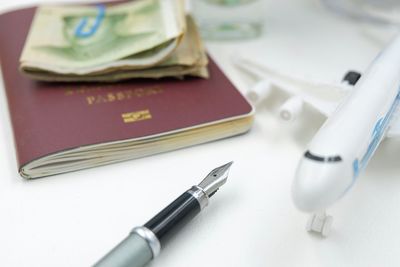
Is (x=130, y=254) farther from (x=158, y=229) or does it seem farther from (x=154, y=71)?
(x=154, y=71)

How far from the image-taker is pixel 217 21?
0.57m

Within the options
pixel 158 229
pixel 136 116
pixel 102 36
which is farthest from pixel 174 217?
pixel 102 36

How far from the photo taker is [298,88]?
450 millimetres

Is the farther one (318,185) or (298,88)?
(298,88)

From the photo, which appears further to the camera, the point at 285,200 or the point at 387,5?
the point at 387,5

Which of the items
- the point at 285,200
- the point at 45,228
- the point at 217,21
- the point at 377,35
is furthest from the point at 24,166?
the point at 377,35

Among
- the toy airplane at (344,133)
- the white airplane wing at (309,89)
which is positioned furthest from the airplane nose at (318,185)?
the white airplane wing at (309,89)

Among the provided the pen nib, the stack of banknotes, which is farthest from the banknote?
the pen nib

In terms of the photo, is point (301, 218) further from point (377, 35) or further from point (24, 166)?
point (377, 35)

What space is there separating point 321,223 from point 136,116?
0.17 metres

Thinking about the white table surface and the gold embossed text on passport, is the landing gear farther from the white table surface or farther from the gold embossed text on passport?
the gold embossed text on passport

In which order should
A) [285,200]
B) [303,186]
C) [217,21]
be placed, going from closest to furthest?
1. [303,186]
2. [285,200]
3. [217,21]

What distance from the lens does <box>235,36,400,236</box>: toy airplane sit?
256 millimetres

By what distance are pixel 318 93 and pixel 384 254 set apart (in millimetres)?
156
